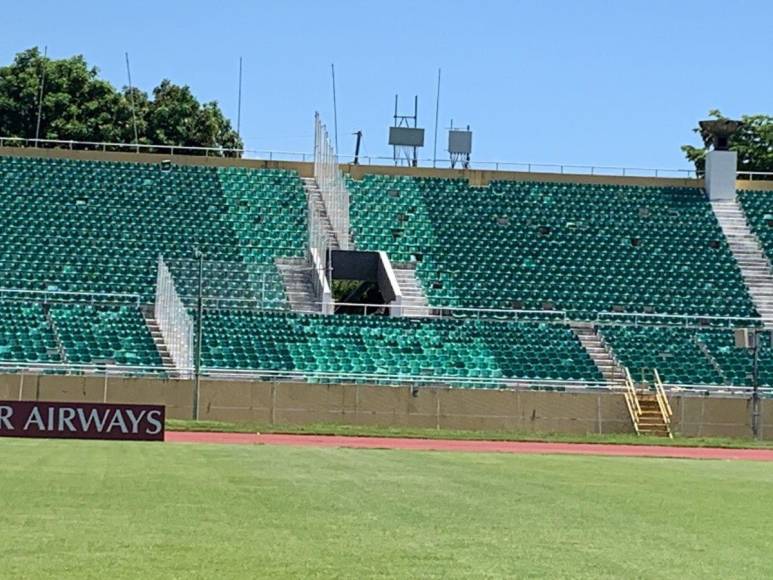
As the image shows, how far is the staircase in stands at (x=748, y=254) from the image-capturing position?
54.2 meters

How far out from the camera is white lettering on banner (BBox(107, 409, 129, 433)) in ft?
101

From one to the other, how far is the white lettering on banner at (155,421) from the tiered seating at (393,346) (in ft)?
47.5

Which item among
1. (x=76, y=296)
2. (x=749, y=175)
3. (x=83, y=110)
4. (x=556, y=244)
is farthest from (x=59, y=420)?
(x=83, y=110)

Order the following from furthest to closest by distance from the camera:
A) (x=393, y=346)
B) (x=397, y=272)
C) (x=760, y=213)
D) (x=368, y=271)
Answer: (x=760, y=213), (x=368, y=271), (x=397, y=272), (x=393, y=346)

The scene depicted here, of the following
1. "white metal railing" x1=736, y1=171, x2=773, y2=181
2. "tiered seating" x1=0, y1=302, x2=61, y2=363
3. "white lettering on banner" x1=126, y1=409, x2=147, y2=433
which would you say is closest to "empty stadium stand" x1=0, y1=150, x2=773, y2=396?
"tiered seating" x1=0, y1=302, x2=61, y2=363

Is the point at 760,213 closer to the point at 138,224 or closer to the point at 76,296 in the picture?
the point at 138,224

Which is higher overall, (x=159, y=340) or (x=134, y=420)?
(x=159, y=340)

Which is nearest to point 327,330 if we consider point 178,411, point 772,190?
point 178,411

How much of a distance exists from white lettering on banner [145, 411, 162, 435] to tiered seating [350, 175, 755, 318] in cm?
2267

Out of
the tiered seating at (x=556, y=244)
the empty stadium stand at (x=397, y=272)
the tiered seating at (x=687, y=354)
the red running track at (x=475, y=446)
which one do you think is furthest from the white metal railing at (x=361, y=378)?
the tiered seating at (x=556, y=244)

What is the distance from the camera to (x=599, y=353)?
49094mm

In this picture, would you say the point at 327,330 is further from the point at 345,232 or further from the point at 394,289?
the point at 345,232

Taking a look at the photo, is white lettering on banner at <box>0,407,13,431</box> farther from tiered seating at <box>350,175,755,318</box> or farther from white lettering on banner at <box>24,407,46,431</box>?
tiered seating at <box>350,175,755,318</box>

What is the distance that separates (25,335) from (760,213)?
102ft
